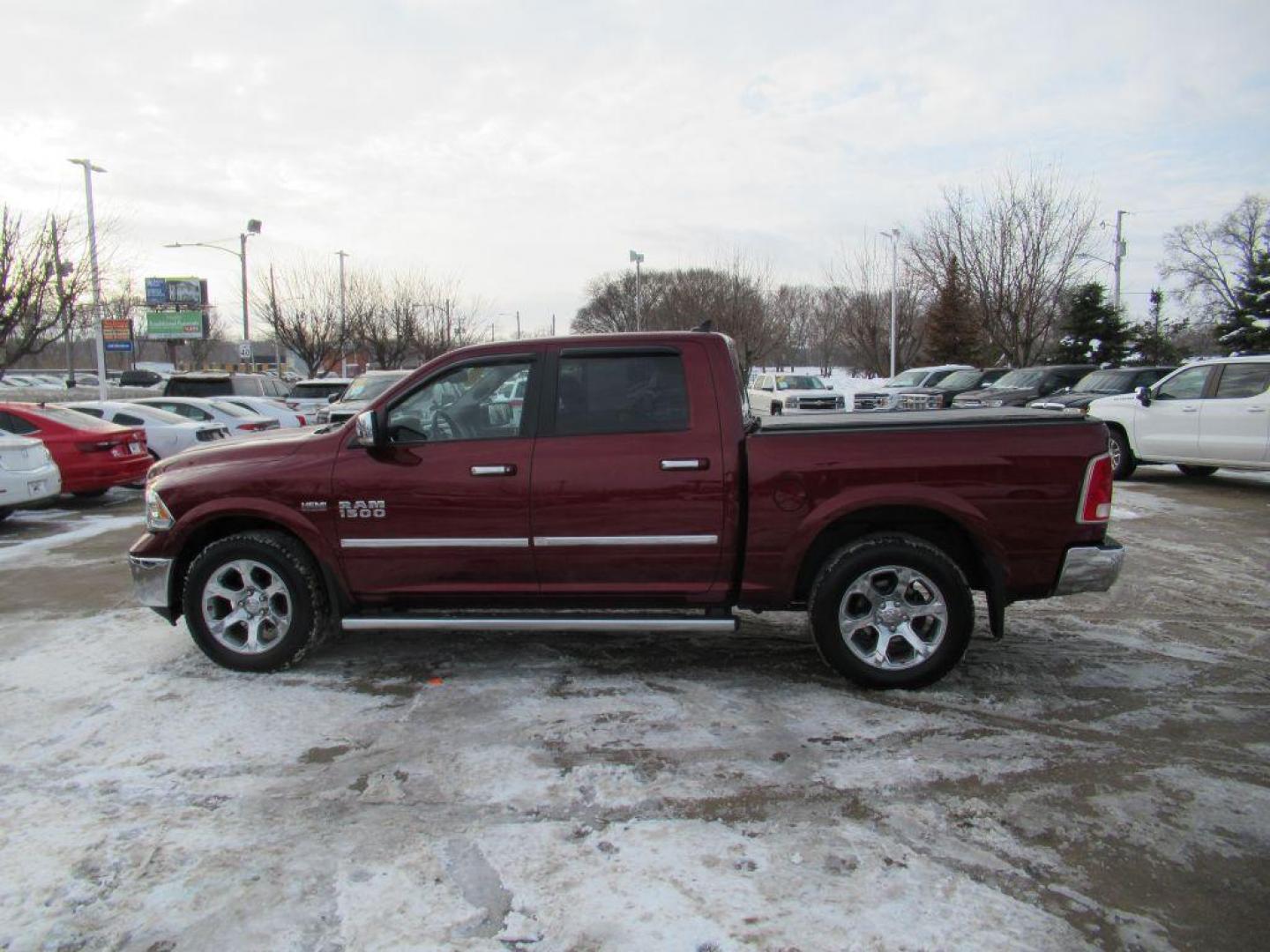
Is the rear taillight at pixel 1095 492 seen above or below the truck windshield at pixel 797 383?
below

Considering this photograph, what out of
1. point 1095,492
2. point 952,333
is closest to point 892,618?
point 1095,492

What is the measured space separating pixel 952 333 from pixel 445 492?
4049 cm

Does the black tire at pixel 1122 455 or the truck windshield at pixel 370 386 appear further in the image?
the truck windshield at pixel 370 386

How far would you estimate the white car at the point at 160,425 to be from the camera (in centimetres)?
1326

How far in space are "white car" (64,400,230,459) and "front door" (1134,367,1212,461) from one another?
13.8 meters

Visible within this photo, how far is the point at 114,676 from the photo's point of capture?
4.75 m

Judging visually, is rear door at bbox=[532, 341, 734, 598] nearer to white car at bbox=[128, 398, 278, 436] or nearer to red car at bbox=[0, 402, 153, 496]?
red car at bbox=[0, 402, 153, 496]

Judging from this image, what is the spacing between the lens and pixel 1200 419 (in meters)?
11.3

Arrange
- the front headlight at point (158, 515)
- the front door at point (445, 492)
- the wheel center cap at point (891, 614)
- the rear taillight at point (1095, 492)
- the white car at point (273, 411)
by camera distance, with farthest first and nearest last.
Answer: the white car at point (273, 411), the front headlight at point (158, 515), the front door at point (445, 492), the wheel center cap at point (891, 614), the rear taillight at point (1095, 492)

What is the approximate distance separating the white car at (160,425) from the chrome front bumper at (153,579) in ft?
29.3

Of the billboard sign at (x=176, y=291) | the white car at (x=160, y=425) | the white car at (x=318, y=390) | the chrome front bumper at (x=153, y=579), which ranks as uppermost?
the billboard sign at (x=176, y=291)

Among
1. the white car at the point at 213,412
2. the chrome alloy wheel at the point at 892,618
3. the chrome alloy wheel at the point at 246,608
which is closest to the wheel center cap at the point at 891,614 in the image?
the chrome alloy wheel at the point at 892,618

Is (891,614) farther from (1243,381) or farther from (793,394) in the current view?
(793,394)

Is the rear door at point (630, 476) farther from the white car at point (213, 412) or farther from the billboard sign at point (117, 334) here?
the billboard sign at point (117, 334)
